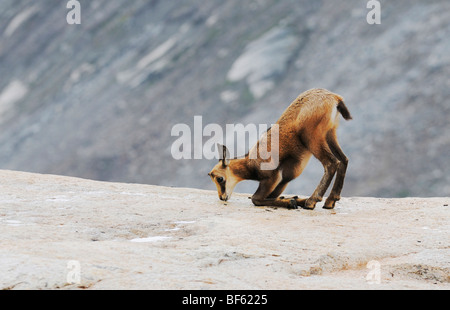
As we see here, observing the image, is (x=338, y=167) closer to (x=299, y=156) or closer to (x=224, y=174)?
(x=299, y=156)

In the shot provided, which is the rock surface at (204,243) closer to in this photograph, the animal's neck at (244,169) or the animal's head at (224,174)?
the animal's head at (224,174)

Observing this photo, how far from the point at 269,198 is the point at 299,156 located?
81 cm

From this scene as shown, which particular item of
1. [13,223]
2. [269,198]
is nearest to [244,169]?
[269,198]

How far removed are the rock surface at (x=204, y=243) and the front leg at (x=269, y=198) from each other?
0.25 m

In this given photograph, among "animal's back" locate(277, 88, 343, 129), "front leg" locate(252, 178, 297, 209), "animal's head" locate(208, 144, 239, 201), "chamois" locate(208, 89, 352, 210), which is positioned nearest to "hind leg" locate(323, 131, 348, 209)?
"chamois" locate(208, 89, 352, 210)

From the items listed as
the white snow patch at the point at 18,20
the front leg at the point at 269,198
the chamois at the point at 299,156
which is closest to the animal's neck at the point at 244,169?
the chamois at the point at 299,156

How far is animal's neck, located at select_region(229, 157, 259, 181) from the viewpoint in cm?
1008

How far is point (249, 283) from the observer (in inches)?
209

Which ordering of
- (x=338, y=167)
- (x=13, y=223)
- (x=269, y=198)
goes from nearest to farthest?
1. (x=13, y=223)
2. (x=338, y=167)
3. (x=269, y=198)

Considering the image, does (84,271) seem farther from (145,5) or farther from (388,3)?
(145,5)

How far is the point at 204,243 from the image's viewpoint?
21.8ft

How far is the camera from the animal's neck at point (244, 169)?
1008 centimetres

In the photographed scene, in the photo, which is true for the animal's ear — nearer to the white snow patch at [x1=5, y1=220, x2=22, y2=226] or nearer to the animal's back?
the animal's back

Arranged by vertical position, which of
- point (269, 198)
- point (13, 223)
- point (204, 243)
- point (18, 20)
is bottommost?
point (204, 243)
